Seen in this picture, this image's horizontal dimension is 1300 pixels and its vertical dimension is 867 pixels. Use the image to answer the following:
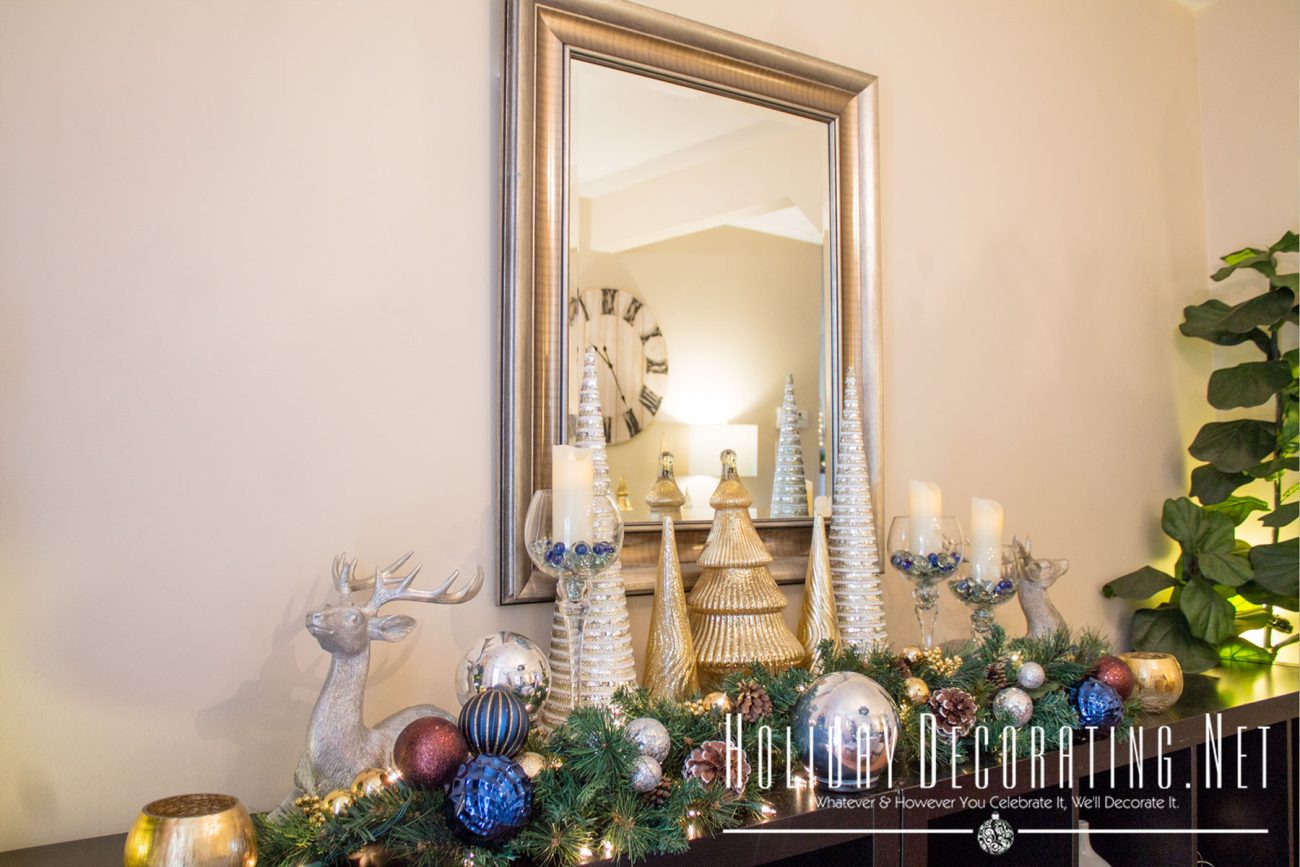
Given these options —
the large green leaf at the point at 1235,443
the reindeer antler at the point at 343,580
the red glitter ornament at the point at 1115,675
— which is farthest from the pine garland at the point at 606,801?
the large green leaf at the point at 1235,443

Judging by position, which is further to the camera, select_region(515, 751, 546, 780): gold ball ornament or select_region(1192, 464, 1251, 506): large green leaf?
select_region(1192, 464, 1251, 506): large green leaf

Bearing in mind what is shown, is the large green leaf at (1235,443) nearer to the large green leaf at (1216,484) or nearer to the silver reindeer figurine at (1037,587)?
the large green leaf at (1216,484)

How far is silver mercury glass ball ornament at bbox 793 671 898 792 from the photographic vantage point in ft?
3.51

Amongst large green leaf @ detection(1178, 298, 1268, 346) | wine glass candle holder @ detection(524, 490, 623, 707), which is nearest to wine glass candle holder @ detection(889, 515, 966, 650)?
wine glass candle holder @ detection(524, 490, 623, 707)

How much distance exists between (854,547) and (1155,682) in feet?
1.54

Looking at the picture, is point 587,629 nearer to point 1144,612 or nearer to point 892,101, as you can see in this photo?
point 892,101

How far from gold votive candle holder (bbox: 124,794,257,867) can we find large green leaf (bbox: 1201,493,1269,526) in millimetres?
1953

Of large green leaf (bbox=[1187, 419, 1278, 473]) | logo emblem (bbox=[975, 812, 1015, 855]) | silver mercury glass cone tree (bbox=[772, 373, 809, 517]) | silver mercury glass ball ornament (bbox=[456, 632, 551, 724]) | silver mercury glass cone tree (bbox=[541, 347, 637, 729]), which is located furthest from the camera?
→ large green leaf (bbox=[1187, 419, 1278, 473])

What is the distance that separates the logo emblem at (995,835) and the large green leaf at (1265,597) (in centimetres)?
103

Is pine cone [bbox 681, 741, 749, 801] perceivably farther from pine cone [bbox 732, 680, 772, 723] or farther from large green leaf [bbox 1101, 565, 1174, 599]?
large green leaf [bbox 1101, 565, 1174, 599]

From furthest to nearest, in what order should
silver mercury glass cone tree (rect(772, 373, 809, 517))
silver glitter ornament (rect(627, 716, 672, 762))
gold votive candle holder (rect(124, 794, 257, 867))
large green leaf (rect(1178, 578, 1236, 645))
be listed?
large green leaf (rect(1178, 578, 1236, 645)) < silver mercury glass cone tree (rect(772, 373, 809, 517)) < silver glitter ornament (rect(627, 716, 672, 762)) < gold votive candle holder (rect(124, 794, 257, 867))

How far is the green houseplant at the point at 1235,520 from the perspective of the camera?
1.98m

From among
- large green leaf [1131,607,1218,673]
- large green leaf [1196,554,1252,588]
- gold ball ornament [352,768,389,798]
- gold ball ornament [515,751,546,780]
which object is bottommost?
large green leaf [1131,607,1218,673]

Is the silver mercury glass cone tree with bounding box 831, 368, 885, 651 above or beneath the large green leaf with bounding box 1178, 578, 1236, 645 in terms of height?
above
